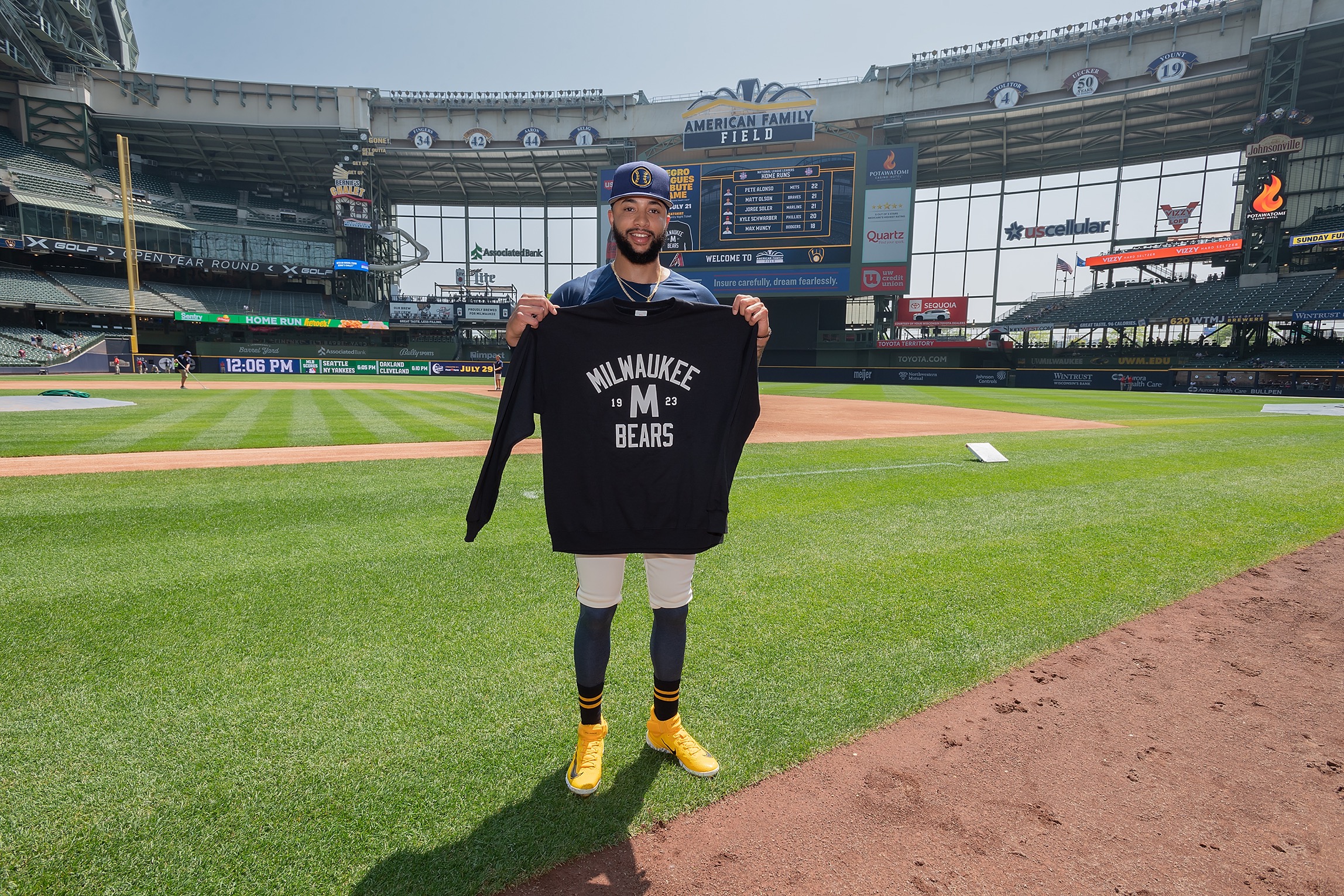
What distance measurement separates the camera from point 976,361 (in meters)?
43.6

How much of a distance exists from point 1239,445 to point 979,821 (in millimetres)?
12829

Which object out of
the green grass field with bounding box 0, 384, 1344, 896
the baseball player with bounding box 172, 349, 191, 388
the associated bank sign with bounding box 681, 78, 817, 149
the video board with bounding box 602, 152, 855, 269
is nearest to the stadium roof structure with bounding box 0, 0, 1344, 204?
the associated bank sign with bounding box 681, 78, 817, 149

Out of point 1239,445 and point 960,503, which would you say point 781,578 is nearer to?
point 960,503

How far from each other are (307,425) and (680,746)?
45.8 feet

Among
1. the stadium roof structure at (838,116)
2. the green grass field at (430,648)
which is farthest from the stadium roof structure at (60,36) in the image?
the green grass field at (430,648)

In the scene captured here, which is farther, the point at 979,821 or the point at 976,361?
the point at 976,361

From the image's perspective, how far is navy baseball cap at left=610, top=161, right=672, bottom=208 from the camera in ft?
8.36

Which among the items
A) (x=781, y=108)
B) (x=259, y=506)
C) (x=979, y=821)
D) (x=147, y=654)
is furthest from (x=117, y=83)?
(x=979, y=821)

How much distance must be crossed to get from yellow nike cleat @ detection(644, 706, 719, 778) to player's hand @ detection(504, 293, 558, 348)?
5.38 feet

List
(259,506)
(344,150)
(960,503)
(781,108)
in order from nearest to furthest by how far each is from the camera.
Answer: (259,506), (960,503), (781,108), (344,150)

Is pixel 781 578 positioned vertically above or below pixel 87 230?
below

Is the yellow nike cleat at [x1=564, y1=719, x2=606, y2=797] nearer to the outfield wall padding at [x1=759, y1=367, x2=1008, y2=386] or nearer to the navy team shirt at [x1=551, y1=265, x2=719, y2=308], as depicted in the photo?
the navy team shirt at [x1=551, y1=265, x2=719, y2=308]

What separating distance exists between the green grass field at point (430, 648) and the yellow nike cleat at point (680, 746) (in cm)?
5

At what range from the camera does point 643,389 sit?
250 cm
